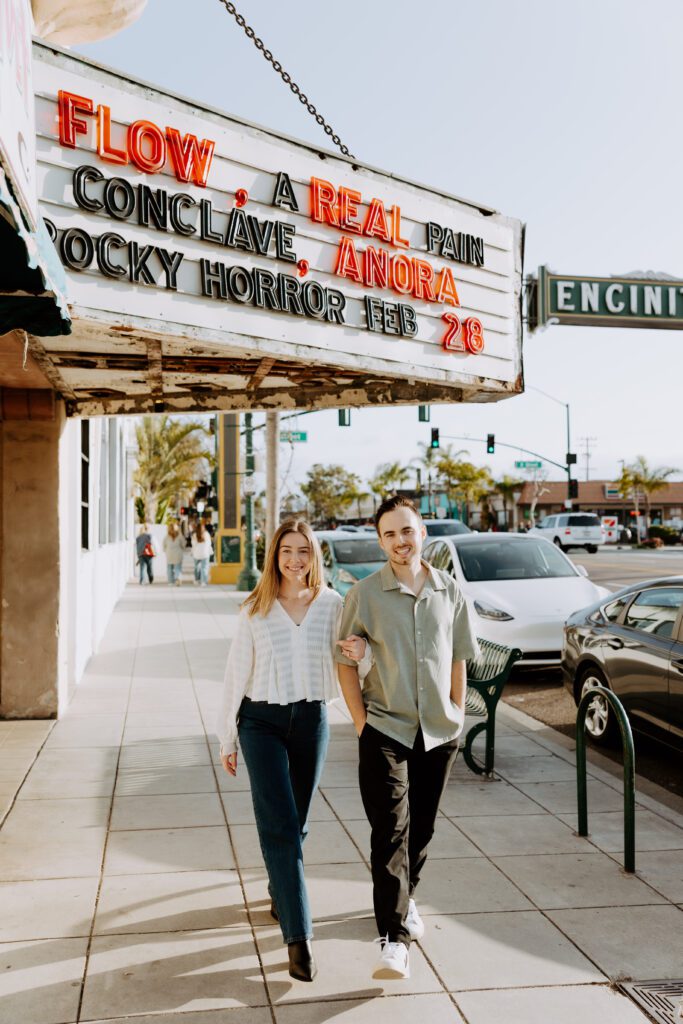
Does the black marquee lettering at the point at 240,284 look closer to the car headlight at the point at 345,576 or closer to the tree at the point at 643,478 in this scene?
the car headlight at the point at 345,576

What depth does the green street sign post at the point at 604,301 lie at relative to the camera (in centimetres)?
1433

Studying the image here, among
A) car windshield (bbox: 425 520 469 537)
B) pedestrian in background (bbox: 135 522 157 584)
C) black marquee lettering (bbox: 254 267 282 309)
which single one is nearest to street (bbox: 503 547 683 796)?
black marquee lettering (bbox: 254 267 282 309)

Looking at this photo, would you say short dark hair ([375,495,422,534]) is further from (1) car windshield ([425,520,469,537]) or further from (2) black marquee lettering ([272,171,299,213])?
(1) car windshield ([425,520,469,537])

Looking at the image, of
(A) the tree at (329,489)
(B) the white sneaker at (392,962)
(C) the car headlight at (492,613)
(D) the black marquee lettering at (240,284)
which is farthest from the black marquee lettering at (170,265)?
(A) the tree at (329,489)

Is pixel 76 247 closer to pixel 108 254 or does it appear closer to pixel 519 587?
pixel 108 254

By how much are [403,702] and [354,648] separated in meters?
0.29

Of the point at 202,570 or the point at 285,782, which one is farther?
the point at 202,570

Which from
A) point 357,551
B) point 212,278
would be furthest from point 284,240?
point 357,551

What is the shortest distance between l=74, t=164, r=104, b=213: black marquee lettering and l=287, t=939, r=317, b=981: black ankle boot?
385 cm

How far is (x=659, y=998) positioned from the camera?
11.3ft

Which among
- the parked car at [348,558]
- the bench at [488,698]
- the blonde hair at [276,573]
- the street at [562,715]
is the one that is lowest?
the street at [562,715]

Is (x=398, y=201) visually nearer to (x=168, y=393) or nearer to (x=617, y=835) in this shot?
(x=168, y=393)

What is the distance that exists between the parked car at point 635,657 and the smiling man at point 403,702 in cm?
312

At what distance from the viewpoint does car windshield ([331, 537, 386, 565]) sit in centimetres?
1669
